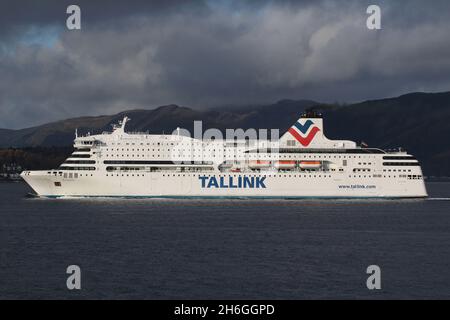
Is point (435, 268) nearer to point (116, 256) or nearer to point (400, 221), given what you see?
point (116, 256)

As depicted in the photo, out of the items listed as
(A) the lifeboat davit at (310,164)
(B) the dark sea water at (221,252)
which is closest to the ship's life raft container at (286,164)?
(A) the lifeboat davit at (310,164)

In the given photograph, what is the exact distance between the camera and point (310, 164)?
6875 cm

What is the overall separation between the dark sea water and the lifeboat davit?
394 inches

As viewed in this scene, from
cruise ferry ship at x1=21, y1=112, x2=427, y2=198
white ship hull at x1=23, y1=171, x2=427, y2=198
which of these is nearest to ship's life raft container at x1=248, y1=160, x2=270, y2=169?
cruise ferry ship at x1=21, y1=112, x2=427, y2=198

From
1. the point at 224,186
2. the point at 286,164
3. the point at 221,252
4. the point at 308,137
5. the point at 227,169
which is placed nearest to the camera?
the point at 221,252

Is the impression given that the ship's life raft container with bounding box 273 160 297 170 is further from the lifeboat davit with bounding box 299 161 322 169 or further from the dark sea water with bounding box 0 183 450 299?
the dark sea water with bounding box 0 183 450 299

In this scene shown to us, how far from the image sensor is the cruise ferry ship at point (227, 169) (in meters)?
64.6

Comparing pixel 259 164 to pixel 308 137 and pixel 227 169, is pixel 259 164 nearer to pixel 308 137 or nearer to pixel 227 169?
pixel 227 169

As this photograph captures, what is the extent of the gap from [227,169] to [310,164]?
844 cm

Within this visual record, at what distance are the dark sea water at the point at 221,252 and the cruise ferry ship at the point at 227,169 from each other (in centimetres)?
616

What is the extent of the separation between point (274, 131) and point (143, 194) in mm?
15593

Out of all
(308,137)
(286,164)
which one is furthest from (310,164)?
(308,137)

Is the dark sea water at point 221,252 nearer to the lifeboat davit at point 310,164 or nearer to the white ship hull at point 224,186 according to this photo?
the white ship hull at point 224,186
